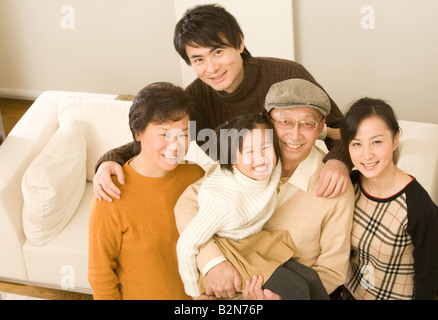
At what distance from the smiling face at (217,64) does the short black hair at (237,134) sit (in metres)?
0.35

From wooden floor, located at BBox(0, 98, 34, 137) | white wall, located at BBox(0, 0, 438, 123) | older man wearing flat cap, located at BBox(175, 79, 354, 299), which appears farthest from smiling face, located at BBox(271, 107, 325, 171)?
wooden floor, located at BBox(0, 98, 34, 137)

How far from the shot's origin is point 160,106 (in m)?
1.51

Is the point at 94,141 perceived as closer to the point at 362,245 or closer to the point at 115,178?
the point at 115,178

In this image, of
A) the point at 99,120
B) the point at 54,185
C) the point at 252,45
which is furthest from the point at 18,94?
the point at 54,185

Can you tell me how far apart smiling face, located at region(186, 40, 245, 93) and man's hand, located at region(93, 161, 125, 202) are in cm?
45

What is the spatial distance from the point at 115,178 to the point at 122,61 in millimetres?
2149

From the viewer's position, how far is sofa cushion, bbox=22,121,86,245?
2188mm

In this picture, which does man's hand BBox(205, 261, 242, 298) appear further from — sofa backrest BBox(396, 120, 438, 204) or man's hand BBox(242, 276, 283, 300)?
sofa backrest BBox(396, 120, 438, 204)

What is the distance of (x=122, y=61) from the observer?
3.61 m

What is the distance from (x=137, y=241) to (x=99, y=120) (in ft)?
3.42

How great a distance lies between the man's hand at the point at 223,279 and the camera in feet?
4.78
